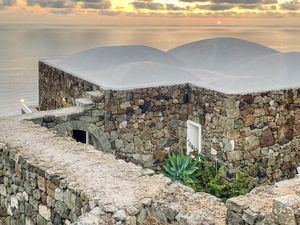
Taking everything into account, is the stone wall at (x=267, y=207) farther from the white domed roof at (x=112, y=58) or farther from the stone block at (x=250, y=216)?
the white domed roof at (x=112, y=58)

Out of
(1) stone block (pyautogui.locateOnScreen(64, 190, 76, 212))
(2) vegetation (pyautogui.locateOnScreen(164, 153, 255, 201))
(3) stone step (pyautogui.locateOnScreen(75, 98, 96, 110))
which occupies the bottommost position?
(2) vegetation (pyautogui.locateOnScreen(164, 153, 255, 201))

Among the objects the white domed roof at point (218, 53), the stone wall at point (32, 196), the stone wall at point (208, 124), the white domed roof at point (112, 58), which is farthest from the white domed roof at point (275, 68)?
the stone wall at point (32, 196)

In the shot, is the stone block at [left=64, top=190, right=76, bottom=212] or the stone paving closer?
the stone paving

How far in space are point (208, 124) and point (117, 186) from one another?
4710mm

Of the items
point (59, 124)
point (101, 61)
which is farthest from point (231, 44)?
point (59, 124)

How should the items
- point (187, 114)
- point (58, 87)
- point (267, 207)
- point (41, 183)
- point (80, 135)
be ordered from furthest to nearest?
1. point (58, 87)
2. point (187, 114)
3. point (80, 135)
4. point (41, 183)
5. point (267, 207)

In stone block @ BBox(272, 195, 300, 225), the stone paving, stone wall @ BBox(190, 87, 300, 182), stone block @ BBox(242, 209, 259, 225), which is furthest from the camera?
stone wall @ BBox(190, 87, 300, 182)

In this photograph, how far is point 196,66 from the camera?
44.6ft

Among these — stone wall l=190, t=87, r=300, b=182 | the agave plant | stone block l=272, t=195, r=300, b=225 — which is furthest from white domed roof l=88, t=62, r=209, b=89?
stone block l=272, t=195, r=300, b=225

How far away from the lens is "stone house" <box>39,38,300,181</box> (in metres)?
10.1

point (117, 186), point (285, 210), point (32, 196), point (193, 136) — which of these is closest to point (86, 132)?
point (193, 136)

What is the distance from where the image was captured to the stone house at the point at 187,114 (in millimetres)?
10133

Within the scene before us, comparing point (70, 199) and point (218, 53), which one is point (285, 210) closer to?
point (70, 199)

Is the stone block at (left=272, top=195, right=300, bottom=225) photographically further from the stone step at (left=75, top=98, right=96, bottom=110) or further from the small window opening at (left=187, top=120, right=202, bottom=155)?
the small window opening at (left=187, top=120, right=202, bottom=155)
